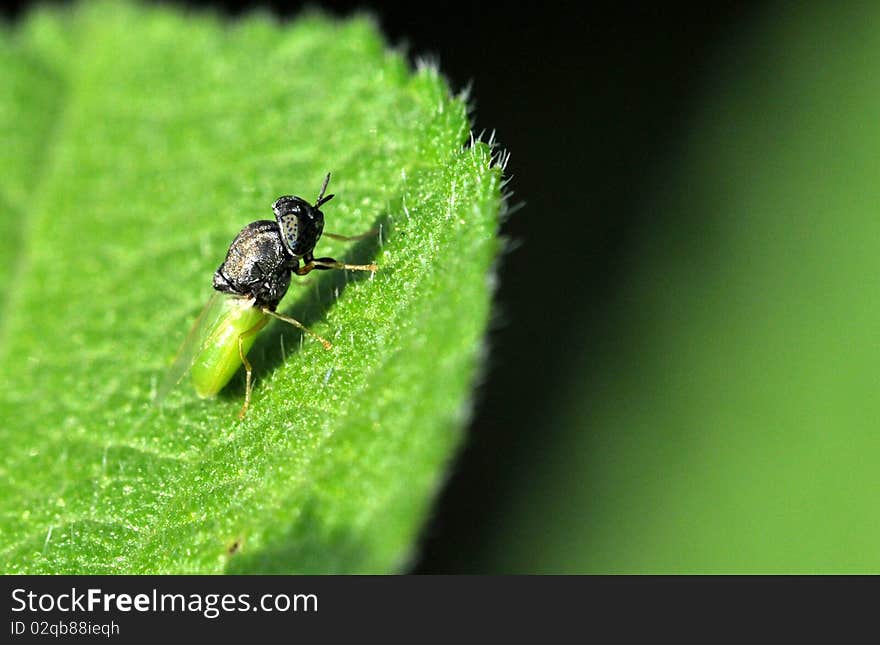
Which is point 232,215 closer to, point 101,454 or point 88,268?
point 88,268

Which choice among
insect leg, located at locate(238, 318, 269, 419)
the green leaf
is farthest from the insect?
the green leaf

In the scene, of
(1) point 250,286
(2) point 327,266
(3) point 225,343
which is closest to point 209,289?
(1) point 250,286

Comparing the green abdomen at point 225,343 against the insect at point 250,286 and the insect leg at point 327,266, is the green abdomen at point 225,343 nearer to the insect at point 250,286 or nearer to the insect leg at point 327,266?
the insect at point 250,286

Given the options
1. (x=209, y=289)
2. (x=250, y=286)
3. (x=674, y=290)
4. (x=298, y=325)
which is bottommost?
(x=298, y=325)

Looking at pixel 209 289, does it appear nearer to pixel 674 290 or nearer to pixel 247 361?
pixel 247 361

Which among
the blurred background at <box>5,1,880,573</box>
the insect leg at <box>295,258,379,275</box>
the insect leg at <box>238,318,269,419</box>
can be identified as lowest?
the insect leg at <box>238,318,269,419</box>

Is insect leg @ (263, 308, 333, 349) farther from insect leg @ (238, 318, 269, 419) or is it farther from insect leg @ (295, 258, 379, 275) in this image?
insect leg @ (295, 258, 379, 275)

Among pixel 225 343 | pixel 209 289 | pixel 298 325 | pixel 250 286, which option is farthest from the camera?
pixel 209 289
